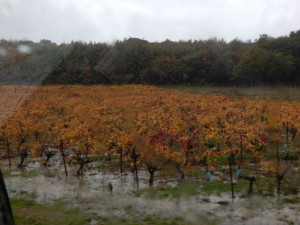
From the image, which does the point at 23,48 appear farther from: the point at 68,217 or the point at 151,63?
the point at 68,217

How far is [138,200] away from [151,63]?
45.3 m

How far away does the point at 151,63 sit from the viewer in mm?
57344

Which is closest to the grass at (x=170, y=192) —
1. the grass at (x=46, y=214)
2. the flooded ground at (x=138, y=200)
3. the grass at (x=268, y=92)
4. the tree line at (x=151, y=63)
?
the flooded ground at (x=138, y=200)

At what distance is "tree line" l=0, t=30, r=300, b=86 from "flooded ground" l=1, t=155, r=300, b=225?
32.5 m

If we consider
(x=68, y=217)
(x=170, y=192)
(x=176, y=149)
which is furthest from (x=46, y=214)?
(x=176, y=149)

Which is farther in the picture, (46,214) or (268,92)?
(268,92)

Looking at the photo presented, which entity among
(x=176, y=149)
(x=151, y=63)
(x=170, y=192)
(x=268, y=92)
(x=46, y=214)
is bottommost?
(x=46, y=214)

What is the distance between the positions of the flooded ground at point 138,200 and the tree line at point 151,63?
3245cm

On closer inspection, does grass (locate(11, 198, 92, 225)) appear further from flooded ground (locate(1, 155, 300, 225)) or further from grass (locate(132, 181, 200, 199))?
grass (locate(132, 181, 200, 199))

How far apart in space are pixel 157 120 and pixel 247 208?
30.6ft

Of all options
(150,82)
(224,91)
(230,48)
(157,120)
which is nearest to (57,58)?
(150,82)

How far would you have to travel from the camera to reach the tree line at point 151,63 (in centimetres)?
4728

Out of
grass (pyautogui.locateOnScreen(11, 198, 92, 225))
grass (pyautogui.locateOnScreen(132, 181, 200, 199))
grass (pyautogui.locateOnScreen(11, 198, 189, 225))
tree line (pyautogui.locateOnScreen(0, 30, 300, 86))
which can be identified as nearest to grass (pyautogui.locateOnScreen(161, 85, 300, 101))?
tree line (pyautogui.locateOnScreen(0, 30, 300, 86))

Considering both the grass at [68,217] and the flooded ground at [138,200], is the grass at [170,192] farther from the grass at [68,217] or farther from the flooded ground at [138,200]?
the grass at [68,217]
